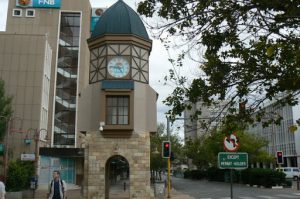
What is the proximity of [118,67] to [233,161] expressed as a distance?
15.2m

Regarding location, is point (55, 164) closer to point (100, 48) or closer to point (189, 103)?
point (100, 48)

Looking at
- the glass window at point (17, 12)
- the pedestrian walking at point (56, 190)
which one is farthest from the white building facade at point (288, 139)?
the pedestrian walking at point (56, 190)

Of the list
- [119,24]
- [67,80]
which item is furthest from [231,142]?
[67,80]

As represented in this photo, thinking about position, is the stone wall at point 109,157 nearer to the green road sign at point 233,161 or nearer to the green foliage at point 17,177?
the green foliage at point 17,177

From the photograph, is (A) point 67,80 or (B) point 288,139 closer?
(A) point 67,80

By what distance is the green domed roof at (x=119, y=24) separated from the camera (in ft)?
84.7

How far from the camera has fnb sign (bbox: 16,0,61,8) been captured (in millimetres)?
59006

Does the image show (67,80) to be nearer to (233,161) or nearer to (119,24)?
(119,24)

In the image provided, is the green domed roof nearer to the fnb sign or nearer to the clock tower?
the clock tower

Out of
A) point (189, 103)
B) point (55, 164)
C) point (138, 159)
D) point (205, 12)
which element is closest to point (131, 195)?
point (138, 159)

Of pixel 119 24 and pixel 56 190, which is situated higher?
pixel 119 24

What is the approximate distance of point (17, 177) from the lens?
29.8 metres

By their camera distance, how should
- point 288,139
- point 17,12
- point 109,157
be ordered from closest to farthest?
1. point 109,157
2. point 17,12
3. point 288,139

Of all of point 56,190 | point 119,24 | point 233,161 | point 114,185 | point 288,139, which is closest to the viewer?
point 233,161
